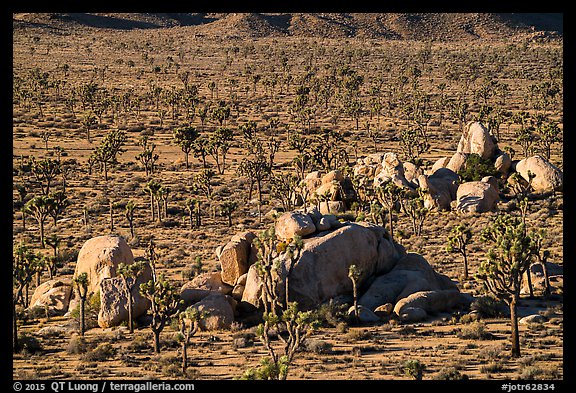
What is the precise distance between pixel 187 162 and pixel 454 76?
76373 mm

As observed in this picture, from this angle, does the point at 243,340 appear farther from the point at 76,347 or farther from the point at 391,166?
the point at 391,166

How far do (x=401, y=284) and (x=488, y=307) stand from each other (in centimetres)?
425

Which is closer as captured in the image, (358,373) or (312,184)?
(358,373)

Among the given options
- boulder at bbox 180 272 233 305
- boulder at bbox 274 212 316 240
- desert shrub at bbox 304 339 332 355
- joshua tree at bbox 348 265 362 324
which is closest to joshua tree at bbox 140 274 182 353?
boulder at bbox 180 272 233 305

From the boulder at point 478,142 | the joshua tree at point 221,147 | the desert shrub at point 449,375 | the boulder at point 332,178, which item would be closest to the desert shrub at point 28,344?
the desert shrub at point 449,375

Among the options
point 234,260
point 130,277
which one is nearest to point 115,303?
point 130,277

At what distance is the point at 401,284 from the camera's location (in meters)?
32.8

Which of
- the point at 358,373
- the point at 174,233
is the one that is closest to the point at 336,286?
the point at 358,373

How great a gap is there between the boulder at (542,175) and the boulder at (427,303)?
97.8 feet

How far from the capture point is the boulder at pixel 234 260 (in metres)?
33.1

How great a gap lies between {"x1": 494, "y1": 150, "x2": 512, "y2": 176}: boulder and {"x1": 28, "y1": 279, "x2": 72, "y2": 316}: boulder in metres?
41.0

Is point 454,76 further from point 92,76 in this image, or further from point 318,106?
point 92,76

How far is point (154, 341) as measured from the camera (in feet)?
89.7

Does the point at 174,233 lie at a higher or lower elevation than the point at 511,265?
lower
